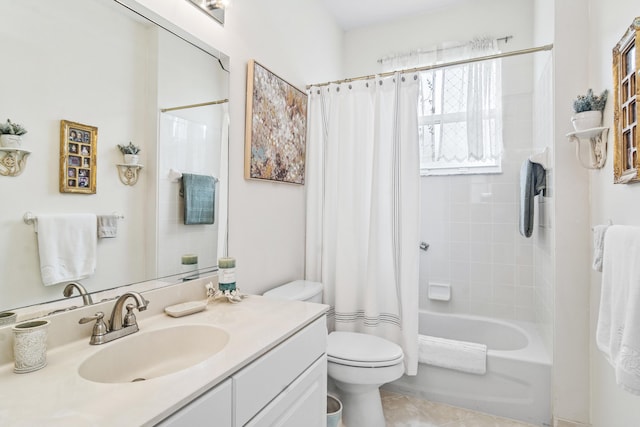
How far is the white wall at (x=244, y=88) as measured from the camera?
155cm

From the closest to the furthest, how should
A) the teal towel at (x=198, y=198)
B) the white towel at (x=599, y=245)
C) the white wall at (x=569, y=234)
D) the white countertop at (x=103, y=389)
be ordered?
1. the white countertop at (x=103, y=389)
2. the white towel at (x=599, y=245)
3. the teal towel at (x=198, y=198)
4. the white wall at (x=569, y=234)

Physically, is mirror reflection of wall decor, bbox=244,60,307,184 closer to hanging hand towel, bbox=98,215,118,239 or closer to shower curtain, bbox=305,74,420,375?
shower curtain, bbox=305,74,420,375

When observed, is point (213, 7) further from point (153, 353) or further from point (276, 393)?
point (276, 393)

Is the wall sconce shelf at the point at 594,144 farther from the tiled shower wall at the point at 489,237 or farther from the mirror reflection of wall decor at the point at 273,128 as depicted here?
the mirror reflection of wall decor at the point at 273,128

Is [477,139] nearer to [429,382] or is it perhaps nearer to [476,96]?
[476,96]

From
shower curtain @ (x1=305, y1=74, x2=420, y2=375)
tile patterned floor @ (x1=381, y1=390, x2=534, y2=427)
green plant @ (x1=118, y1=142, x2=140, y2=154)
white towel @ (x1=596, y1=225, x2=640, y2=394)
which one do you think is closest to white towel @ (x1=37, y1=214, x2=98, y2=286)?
green plant @ (x1=118, y1=142, x2=140, y2=154)

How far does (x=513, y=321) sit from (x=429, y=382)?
0.93 meters

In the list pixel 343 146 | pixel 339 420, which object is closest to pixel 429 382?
pixel 339 420

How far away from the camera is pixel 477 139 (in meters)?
2.44

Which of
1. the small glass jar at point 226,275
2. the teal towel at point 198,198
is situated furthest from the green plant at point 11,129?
the small glass jar at point 226,275

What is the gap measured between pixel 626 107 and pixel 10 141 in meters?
1.92

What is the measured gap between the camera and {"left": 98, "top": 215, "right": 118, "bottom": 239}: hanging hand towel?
104 cm

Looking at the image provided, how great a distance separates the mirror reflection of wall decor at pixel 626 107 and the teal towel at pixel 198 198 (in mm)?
1589

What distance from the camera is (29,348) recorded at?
78cm
